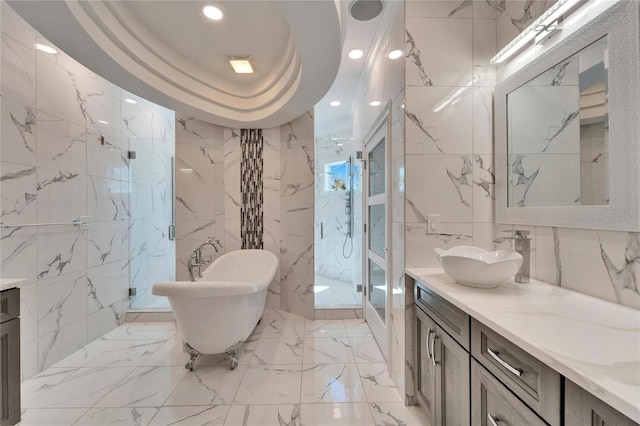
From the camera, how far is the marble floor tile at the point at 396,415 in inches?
63.3

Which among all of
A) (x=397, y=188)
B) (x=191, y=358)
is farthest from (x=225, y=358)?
(x=397, y=188)

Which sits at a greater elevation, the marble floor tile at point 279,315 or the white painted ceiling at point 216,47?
the white painted ceiling at point 216,47

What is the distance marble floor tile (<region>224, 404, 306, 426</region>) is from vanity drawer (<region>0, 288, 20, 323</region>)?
4.40 ft

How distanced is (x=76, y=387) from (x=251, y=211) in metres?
2.14

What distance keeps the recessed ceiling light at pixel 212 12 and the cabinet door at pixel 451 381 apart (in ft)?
7.86

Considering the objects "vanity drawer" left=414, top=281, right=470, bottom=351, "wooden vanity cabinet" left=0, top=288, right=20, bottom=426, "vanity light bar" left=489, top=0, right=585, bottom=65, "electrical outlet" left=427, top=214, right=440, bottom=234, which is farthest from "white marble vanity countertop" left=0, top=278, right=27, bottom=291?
"vanity light bar" left=489, top=0, right=585, bottom=65

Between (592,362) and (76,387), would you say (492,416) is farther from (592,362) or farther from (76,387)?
(76,387)

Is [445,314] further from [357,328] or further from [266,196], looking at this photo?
[266,196]

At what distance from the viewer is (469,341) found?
1.12 metres

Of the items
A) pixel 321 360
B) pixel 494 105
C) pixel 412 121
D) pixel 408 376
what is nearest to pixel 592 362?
pixel 408 376

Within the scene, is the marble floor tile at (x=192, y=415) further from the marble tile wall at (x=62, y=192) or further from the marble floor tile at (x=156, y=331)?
the marble tile wall at (x=62, y=192)

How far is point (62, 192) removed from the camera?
231cm

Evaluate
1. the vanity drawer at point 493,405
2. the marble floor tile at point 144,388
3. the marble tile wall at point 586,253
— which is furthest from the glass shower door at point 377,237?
the marble floor tile at point 144,388

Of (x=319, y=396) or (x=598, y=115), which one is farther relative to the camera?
(x=319, y=396)
